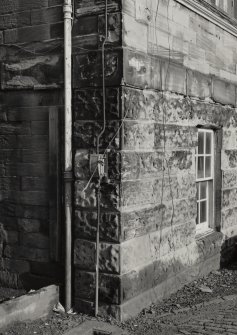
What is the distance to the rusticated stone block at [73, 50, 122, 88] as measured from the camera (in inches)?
224

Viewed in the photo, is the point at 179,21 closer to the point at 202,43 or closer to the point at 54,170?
the point at 202,43

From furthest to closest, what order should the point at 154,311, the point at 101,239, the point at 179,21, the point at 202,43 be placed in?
the point at 202,43 → the point at 179,21 → the point at 154,311 → the point at 101,239

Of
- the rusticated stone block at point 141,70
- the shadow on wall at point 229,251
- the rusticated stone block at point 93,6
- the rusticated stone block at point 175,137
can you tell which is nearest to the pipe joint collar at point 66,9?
the rusticated stone block at point 93,6

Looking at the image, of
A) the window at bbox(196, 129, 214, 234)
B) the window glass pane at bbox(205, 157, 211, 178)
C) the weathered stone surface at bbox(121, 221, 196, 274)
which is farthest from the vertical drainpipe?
the window glass pane at bbox(205, 157, 211, 178)

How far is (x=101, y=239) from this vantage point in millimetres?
5875

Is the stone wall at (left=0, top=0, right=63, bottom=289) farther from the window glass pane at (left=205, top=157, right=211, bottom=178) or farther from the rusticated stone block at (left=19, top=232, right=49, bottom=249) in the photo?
the window glass pane at (left=205, top=157, right=211, bottom=178)

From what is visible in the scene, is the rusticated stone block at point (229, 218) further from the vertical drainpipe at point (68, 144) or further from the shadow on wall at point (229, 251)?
the vertical drainpipe at point (68, 144)

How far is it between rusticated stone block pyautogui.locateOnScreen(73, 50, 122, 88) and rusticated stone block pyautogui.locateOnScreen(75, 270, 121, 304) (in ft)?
7.71

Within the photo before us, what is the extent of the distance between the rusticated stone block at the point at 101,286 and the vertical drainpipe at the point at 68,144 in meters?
0.12

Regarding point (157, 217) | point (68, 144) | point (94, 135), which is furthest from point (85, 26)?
point (157, 217)

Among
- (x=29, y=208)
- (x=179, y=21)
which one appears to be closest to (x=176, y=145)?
(x=179, y=21)

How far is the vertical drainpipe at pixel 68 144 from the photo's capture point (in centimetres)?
582

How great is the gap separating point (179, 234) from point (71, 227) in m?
1.84

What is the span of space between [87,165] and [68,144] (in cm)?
35
